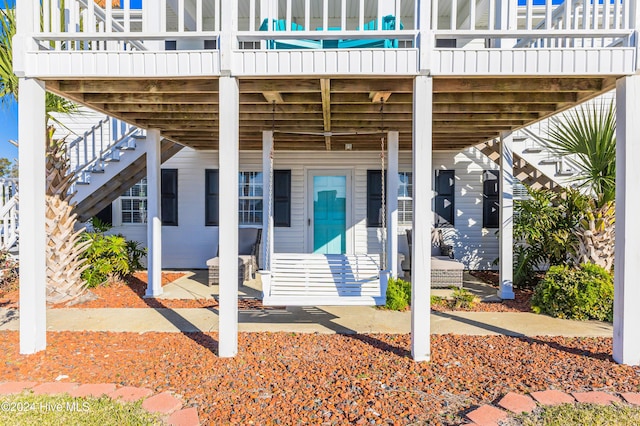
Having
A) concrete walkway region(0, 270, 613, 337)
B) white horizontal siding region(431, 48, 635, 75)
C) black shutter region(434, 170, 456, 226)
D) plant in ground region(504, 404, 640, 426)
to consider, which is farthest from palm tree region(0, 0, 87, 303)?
black shutter region(434, 170, 456, 226)

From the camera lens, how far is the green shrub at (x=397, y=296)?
5391 mm

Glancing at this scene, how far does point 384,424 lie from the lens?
2.60 m

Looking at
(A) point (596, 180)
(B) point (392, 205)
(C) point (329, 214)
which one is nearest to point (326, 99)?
(B) point (392, 205)

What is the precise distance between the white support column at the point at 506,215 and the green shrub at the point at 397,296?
1.65 m

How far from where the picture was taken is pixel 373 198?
344 inches

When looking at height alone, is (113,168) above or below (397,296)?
above

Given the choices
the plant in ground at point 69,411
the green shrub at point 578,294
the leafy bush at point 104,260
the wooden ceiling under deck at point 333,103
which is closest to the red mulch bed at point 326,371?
the plant in ground at point 69,411

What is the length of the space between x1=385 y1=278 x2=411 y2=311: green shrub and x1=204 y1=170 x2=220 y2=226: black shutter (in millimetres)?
4713

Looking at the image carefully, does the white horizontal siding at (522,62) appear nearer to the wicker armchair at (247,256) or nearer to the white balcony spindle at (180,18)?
the white balcony spindle at (180,18)

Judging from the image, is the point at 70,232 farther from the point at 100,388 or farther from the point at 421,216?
the point at 421,216

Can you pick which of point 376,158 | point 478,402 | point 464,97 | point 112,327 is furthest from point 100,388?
point 376,158

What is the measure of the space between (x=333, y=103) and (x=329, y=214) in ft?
14.1

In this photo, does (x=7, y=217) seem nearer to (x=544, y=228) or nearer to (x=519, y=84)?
(x=519, y=84)

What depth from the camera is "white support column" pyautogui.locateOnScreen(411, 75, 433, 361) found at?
3.65 metres
